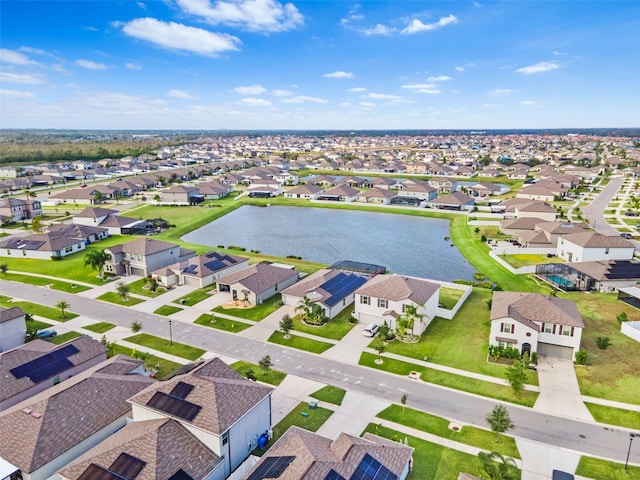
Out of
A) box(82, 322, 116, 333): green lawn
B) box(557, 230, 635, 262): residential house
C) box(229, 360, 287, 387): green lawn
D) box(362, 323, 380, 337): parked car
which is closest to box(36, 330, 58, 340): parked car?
box(82, 322, 116, 333): green lawn

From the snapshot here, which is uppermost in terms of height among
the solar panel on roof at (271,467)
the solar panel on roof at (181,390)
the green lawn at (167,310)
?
the solar panel on roof at (181,390)

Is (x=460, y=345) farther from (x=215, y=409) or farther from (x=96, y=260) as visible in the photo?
(x=96, y=260)

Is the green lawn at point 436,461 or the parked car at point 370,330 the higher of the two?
the parked car at point 370,330

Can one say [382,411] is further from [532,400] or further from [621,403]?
[621,403]

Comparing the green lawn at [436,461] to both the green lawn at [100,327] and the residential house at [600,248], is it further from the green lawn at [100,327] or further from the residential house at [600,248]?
the residential house at [600,248]

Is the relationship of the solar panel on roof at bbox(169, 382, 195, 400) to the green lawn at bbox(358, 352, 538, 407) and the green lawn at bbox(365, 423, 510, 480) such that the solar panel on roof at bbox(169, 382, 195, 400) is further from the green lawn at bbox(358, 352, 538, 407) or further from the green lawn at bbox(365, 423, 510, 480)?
the green lawn at bbox(358, 352, 538, 407)

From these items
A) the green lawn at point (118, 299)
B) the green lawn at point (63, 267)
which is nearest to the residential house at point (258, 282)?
the green lawn at point (118, 299)
